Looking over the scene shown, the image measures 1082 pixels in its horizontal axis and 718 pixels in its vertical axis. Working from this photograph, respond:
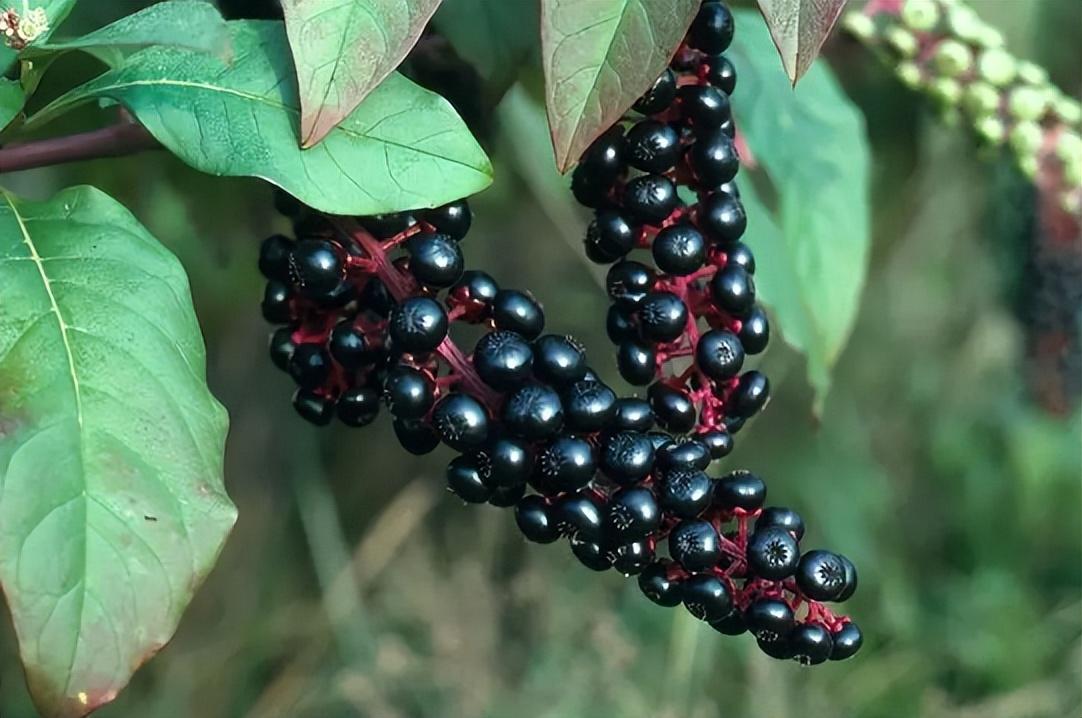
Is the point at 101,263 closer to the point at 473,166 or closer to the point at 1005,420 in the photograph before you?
the point at 473,166

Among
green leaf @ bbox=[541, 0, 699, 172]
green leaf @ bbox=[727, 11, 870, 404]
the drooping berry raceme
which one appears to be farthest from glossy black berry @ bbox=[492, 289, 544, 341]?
green leaf @ bbox=[727, 11, 870, 404]

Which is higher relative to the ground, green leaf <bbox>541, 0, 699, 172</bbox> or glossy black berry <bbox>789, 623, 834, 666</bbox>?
green leaf <bbox>541, 0, 699, 172</bbox>

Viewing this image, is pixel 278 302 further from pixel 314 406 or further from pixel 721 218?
pixel 721 218

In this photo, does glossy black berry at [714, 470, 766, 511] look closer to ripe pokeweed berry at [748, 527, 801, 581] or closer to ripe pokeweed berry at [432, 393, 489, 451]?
ripe pokeweed berry at [748, 527, 801, 581]

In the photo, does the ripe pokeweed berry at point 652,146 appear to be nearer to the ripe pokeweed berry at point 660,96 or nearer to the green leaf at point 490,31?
the ripe pokeweed berry at point 660,96

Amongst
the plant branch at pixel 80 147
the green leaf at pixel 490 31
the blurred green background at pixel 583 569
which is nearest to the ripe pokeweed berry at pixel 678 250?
the green leaf at pixel 490 31

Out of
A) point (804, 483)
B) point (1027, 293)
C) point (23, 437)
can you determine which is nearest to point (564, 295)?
point (804, 483)
